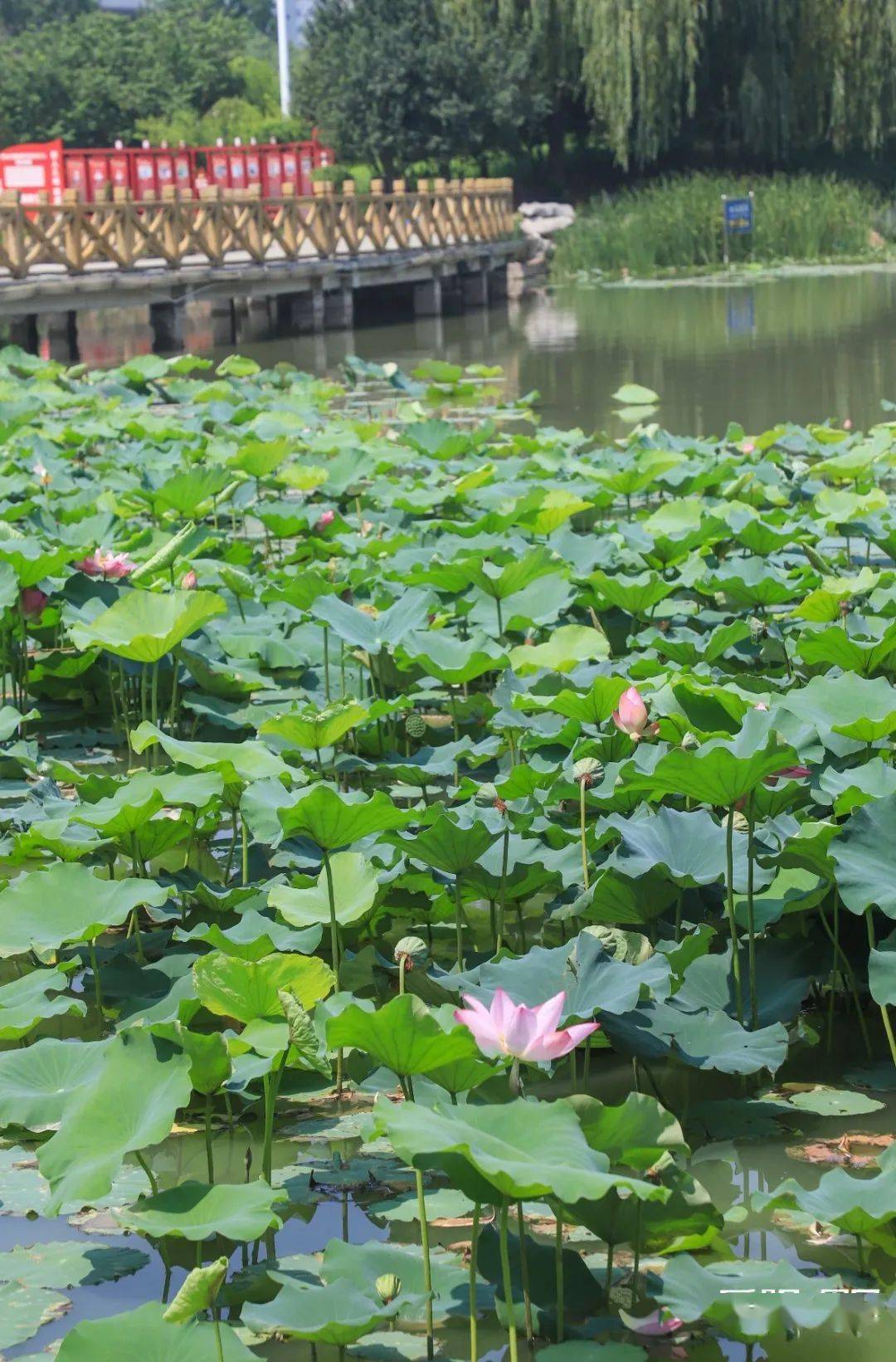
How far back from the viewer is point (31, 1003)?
5.90 ft

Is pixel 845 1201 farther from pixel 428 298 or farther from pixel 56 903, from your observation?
pixel 428 298

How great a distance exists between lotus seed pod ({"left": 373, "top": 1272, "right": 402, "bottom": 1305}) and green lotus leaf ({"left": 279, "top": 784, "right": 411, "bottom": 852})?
0.61 m

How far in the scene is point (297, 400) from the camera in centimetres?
757

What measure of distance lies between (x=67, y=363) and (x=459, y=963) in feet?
39.4

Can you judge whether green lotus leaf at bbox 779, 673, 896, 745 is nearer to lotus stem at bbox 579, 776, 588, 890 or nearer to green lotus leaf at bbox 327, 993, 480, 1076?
lotus stem at bbox 579, 776, 588, 890

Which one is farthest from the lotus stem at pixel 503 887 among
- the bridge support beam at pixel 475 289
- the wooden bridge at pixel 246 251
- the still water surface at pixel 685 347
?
the bridge support beam at pixel 475 289

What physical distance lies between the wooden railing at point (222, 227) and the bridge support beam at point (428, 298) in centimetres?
42

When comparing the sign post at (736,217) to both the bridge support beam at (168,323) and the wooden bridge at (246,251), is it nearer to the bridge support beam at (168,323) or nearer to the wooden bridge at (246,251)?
the wooden bridge at (246,251)

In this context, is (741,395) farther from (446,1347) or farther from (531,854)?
(446,1347)

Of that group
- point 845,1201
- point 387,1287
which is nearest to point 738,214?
point 845,1201

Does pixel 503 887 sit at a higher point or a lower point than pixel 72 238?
lower

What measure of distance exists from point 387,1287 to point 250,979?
0.39 m

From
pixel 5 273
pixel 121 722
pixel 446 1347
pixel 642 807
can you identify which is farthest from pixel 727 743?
pixel 5 273

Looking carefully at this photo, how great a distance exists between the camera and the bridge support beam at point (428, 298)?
17688 millimetres
